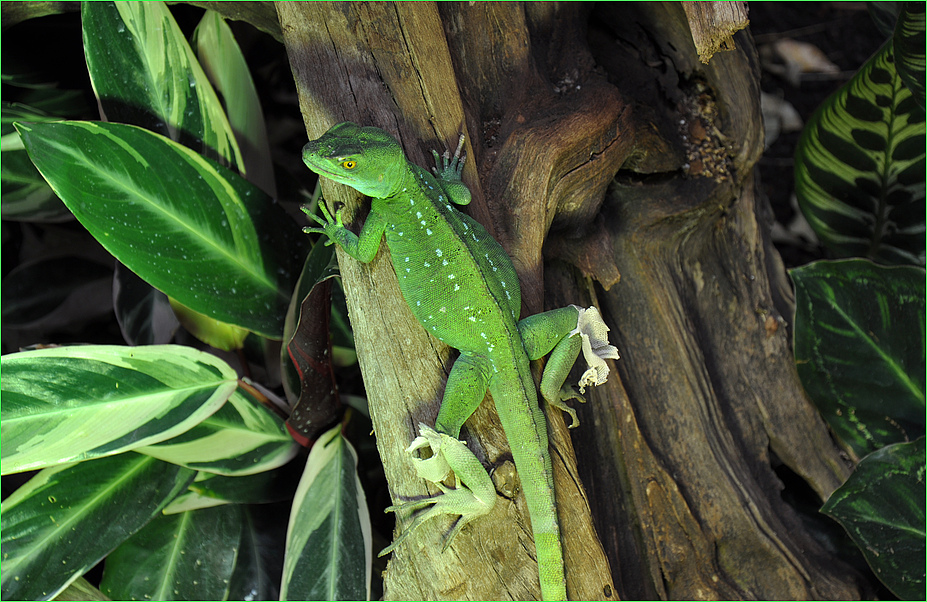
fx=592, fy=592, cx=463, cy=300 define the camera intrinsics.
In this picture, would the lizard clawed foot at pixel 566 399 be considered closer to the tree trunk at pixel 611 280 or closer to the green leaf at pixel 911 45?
the tree trunk at pixel 611 280

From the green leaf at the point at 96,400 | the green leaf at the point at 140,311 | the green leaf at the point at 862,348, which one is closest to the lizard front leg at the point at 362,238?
the green leaf at the point at 96,400

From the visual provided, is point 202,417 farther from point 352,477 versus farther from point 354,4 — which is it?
point 354,4

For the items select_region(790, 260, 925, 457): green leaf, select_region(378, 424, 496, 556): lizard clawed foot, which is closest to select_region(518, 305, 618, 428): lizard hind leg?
select_region(378, 424, 496, 556): lizard clawed foot

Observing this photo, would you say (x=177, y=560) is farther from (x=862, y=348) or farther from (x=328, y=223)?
(x=862, y=348)

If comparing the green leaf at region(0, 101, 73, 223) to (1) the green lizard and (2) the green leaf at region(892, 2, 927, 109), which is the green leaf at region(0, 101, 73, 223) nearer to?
(1) the green lizard

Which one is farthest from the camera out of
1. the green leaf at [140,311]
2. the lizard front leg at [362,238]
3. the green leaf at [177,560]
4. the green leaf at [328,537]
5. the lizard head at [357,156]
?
the green leaf at [140,311]
